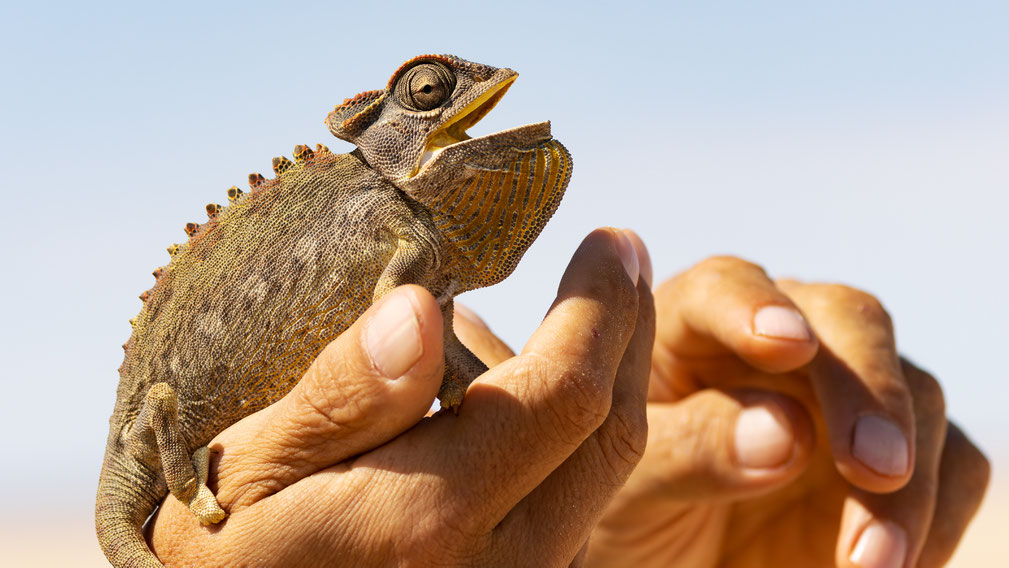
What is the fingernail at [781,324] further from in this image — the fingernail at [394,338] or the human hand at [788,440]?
the fingernail at [394,338]

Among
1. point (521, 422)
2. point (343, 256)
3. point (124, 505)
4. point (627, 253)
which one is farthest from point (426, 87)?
point (124, 505)

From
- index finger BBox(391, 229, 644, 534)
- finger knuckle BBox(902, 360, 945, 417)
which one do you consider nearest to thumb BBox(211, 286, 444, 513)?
index finger BBox(391, 229, 644, 534)

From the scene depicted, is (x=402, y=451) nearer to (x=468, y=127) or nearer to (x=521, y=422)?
(x=521, y=422)

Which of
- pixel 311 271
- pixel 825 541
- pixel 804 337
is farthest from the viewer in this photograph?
pixel 825 541

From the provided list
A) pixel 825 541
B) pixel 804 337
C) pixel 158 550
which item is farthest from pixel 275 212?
pixel 825 541

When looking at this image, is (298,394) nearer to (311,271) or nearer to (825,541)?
(311,271)

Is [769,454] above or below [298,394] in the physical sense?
below

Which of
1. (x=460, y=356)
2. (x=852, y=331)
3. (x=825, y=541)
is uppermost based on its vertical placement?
(x=460, y=356)
